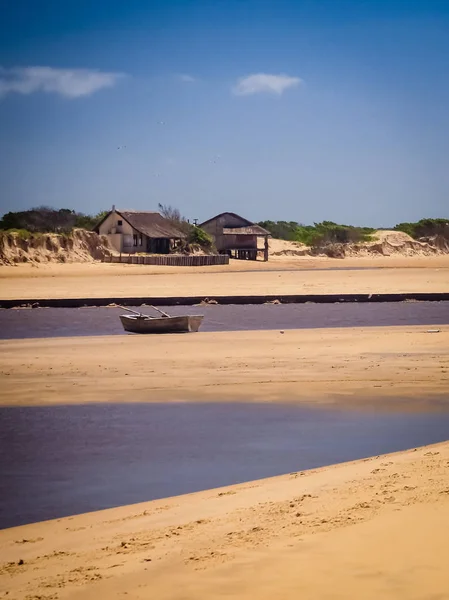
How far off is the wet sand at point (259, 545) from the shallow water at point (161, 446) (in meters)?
0.82

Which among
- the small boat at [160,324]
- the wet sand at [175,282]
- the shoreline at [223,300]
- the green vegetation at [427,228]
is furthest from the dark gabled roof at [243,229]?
the small boat at [160,324]

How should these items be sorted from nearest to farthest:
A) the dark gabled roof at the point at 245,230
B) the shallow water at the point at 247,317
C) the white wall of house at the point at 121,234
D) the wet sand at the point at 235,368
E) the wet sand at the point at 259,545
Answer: the wet sand at the point at 259,545, the wet sand at the point at 235,368, the shallow water at the point at 247,317, the white wall of house at the point at 121,234, the dark gabled roof at the point at 245,230

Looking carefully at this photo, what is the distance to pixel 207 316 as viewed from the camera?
1108 inches

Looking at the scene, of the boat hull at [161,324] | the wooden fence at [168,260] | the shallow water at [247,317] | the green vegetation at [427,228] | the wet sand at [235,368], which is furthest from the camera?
the green vegetation at [427,228]

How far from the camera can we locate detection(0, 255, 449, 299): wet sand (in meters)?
37.2

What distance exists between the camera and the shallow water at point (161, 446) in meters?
8.77

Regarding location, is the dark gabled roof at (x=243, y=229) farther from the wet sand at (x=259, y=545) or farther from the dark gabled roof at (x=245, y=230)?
the wet sand at (x=259, y=545)

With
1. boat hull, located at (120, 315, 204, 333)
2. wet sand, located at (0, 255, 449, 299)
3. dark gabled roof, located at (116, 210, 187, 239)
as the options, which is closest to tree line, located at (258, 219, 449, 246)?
dark gabled roof, located at (116, 210, 187, 239)

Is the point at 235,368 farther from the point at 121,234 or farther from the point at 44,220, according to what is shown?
the point at 44,220

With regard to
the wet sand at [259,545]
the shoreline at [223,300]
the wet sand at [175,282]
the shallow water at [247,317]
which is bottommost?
the wet sand at [259,545]

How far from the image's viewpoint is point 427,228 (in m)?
96.9

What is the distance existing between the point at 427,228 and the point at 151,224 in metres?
37.4

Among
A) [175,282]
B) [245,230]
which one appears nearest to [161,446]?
[175,282]

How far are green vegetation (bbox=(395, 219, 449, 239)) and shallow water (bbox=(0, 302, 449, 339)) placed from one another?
6536 cm
